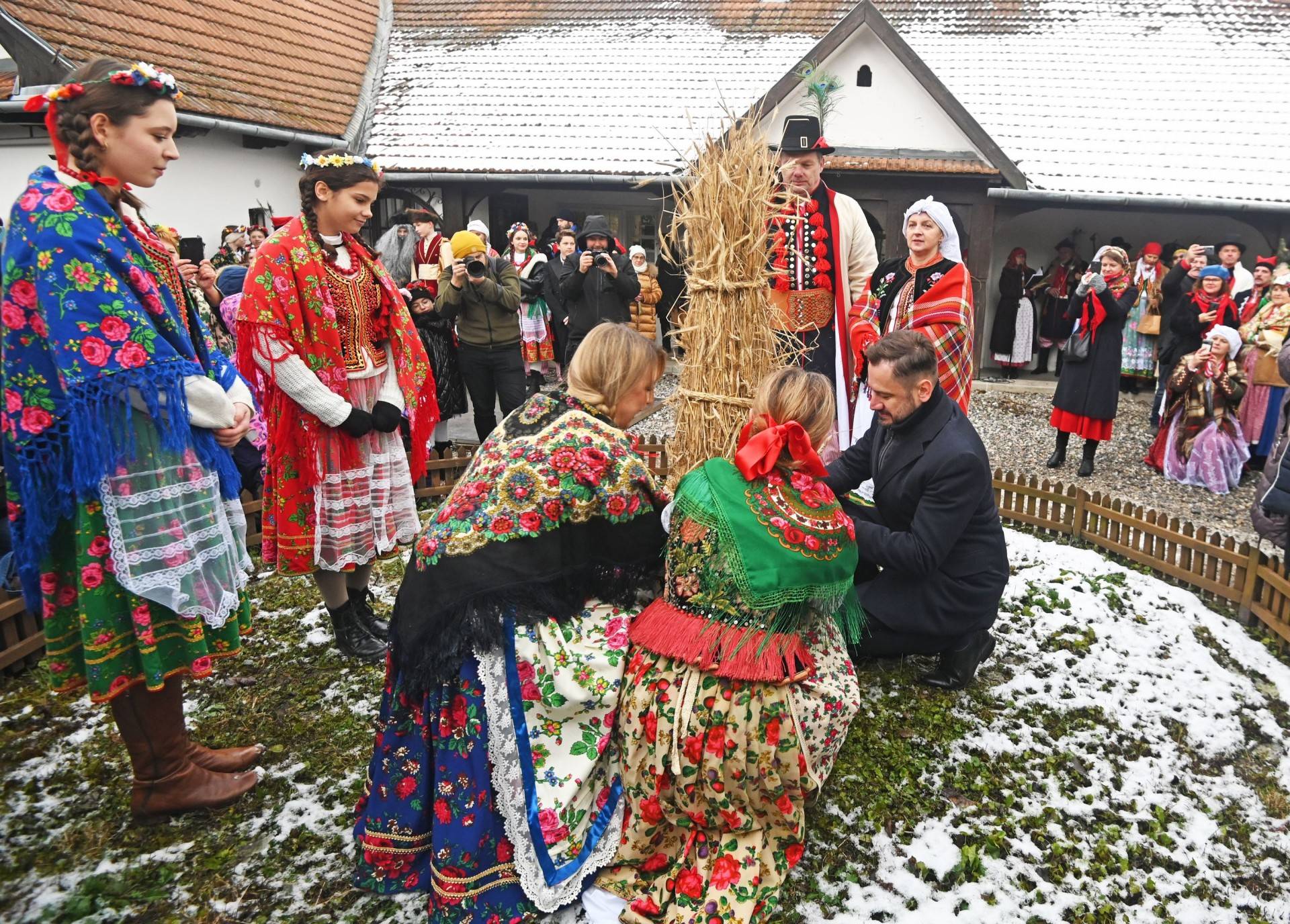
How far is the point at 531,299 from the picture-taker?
8.73m

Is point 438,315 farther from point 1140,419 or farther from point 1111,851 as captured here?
point 1140,419

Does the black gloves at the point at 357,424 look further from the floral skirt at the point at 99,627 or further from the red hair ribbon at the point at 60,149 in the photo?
the red hair ribbon at the point at 60,149

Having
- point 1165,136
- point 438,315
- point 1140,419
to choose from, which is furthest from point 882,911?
point 1165,136

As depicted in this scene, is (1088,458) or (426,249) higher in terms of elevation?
(426,249)

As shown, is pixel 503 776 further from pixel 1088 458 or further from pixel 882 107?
pixel 882 107

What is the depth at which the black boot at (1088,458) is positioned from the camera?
718cm

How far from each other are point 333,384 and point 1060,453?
6.26 m

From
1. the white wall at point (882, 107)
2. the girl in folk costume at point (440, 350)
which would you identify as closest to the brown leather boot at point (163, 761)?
the girl in folk costume at point (440, 350)

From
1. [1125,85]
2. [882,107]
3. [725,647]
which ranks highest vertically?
[1125,85]

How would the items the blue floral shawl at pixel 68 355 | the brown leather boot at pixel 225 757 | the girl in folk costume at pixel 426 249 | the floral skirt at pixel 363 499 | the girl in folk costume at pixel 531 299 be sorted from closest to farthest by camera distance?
the blue floral shawl at pixel 68 355 < the brown leather boot at pixel 225 757 < the floral skirt at pixel 363 499 < the girl in folk costume at pixel 426 249 < the girl in folk costume at pixel 531 299

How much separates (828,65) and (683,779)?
1078 centimetres

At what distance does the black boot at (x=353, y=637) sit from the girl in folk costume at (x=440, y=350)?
9.45 ft

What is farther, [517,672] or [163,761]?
[163,761]

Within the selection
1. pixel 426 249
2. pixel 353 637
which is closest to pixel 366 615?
pixel 353 637
